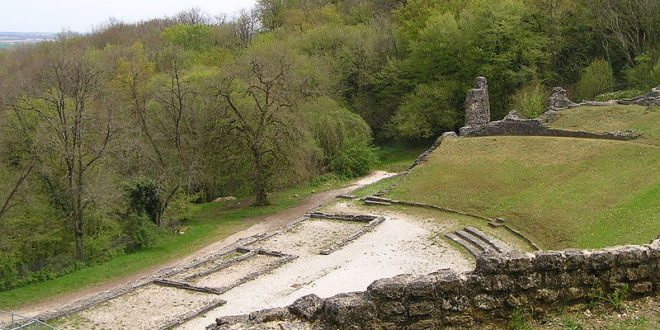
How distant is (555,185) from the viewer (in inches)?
991

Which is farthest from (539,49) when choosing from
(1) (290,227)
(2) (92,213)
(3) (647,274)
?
(3) (647,274)

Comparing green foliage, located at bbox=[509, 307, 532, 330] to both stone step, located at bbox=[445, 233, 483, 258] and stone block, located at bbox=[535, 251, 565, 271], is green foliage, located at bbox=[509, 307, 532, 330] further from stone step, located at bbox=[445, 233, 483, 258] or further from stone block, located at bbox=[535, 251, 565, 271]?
stone step, located at bbox=[445, 233, 483, 258]

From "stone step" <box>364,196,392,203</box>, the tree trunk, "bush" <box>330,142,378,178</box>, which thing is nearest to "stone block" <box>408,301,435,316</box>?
"stone step" <box>364,196,392,203</box>

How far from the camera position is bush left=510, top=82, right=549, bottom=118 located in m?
39.7

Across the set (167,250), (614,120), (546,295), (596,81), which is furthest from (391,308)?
(596,81)

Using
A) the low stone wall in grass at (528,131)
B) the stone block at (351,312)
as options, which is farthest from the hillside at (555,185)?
the stone block at (351,312)

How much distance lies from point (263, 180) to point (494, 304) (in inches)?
980

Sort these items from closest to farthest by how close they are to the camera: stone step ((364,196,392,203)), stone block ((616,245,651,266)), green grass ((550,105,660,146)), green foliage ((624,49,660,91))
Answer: stone block ((616,245,651,266))
green grass ((550,105,660,146))
stone step ((364,196,392,203))
green foliage ((624,49,660,91))

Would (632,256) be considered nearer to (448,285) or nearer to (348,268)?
(448,285)

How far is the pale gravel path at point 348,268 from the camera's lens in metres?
18.6

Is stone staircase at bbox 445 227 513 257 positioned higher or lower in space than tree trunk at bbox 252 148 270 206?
lower

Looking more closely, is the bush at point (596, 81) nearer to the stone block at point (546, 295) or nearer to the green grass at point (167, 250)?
the green grass at point (167, 250)

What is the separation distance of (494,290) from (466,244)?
13.9 meters

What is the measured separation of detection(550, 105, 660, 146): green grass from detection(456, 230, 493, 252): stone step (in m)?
10.6
